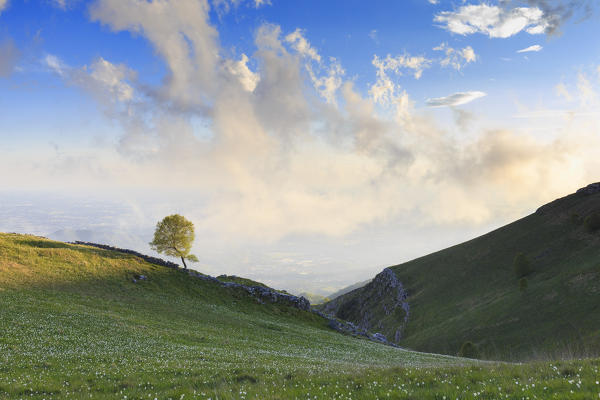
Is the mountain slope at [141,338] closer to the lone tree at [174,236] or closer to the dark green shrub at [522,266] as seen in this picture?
the lone tree at [174,236]

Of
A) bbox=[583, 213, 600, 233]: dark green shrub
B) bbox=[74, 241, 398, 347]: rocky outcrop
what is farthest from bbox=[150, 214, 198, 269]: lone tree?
bbox=[583, 213, 600, 233]: dark green shrub

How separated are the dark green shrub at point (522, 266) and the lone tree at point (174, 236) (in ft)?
297

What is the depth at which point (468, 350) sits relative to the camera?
63.2 m

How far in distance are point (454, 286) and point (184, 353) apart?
326 ft

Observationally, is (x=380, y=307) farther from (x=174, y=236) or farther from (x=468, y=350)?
(x=174, y=236)

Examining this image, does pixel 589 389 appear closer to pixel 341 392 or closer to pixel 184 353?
pixel 341 392

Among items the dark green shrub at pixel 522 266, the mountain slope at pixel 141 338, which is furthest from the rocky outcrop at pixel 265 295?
the dark green shrub at pixel 522 266

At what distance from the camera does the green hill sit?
5838 centimetres

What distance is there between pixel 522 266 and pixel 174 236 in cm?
9773

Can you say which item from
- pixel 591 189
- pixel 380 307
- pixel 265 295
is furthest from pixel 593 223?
pixel 265 295

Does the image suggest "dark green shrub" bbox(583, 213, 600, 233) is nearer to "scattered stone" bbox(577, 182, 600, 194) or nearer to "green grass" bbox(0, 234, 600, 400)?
"scattered stone" bbox(577, 182, 600, 194)

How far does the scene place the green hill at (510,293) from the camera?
58.4m

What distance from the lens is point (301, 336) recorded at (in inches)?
1950

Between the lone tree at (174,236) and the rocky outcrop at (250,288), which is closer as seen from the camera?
the rocky outcrop at (250,288)
